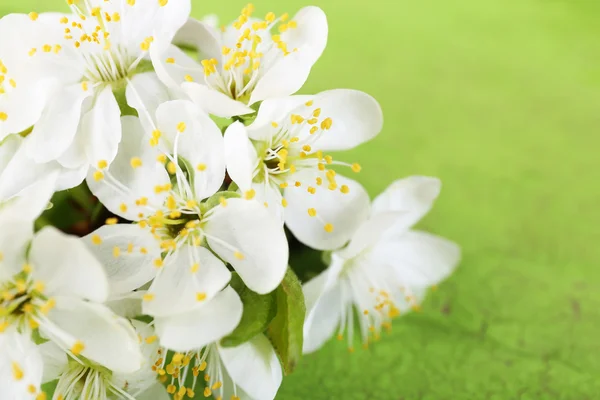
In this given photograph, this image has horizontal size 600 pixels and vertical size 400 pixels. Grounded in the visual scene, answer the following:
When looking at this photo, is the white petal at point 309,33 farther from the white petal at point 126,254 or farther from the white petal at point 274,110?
the white petal at point 126,254

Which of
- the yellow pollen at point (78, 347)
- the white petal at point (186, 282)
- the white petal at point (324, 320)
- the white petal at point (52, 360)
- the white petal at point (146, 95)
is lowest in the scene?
the white petal at point (324, 320)

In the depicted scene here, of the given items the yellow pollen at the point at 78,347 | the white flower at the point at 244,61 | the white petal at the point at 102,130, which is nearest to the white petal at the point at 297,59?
the white flower at the point at 244,61

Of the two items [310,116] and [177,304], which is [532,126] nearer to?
[310,116]

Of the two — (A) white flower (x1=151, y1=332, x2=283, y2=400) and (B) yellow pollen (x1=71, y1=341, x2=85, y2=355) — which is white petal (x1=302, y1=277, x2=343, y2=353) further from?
(B) yellow pollen (x1=71, y1=341, x2=85, y2=355)

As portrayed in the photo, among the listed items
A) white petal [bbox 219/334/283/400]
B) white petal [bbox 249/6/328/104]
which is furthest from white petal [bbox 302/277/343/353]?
white petal [bbox 249/6/328/104]

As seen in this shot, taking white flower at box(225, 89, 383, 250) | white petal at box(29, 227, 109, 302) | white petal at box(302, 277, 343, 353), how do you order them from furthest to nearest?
white petal at box(302, 277, 343, 353) → white flower at box(225, 89, 383, 250) → white petal at box(29, 227, 109, 302)

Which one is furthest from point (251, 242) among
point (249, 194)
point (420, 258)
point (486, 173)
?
point (486, 173)
